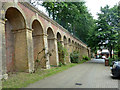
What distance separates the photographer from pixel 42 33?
1271 centimetres

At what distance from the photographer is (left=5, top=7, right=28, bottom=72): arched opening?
31.9 feet

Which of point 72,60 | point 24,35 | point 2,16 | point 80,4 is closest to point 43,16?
point 24,35

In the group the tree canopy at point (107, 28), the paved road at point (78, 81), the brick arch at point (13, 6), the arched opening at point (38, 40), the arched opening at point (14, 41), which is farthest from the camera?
the tree canopy at point (107, 28)

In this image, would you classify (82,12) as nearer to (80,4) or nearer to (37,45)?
(80,4)

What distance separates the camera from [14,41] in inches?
403

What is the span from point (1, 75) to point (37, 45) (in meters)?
6.59

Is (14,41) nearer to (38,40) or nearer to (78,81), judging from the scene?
(38,40)

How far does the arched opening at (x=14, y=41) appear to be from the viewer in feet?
31.9

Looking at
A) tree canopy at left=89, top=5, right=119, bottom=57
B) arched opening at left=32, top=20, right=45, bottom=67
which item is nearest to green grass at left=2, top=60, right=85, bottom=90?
arched opening at left=32, top=20, right=45, bottom=67

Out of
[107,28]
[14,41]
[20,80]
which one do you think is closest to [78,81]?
[20,80]

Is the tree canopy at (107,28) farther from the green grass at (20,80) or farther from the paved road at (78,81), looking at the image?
the green grass at (20,80)

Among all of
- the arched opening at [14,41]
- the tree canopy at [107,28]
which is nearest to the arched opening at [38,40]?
the arched opening at [14,41]

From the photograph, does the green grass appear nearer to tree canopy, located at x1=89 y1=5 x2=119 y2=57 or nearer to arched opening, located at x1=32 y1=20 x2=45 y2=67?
arched opening, located at x1=32 y1=20 x2=45 y2=67

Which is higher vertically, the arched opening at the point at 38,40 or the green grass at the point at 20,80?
the arched opening at the point at 38,40
